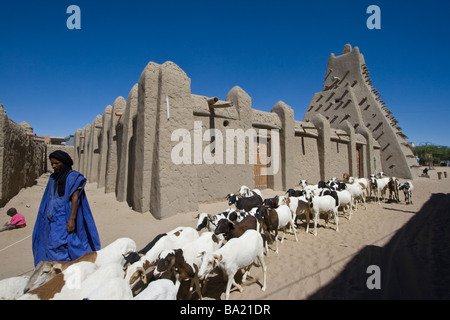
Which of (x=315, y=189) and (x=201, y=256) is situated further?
(x=315, y=189)

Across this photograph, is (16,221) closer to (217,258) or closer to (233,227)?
(233,227)

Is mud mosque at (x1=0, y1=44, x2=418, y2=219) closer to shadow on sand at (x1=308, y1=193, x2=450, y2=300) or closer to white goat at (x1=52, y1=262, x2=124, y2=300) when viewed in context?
white goat at (x1=52, y1=262, x2=124, y2=300)

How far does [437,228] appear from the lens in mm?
5691

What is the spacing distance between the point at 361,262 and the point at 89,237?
14.7 ft

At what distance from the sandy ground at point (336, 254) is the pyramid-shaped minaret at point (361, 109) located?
537 inches

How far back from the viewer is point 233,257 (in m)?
2.90

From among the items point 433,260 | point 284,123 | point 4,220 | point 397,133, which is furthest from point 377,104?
point 4,220

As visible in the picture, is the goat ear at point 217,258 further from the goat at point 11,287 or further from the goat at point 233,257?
the goat at point 11,287

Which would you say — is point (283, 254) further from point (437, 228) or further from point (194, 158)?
point (437, 228)

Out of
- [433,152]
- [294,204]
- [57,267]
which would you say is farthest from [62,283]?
[433,152]

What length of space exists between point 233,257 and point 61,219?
2.22 meters

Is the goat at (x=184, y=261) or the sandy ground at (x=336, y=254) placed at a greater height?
the goat at (x=184, y=261)

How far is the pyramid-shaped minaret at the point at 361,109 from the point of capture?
62.7 ft

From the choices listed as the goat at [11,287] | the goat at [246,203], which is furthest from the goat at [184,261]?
the goat at [246,203]
